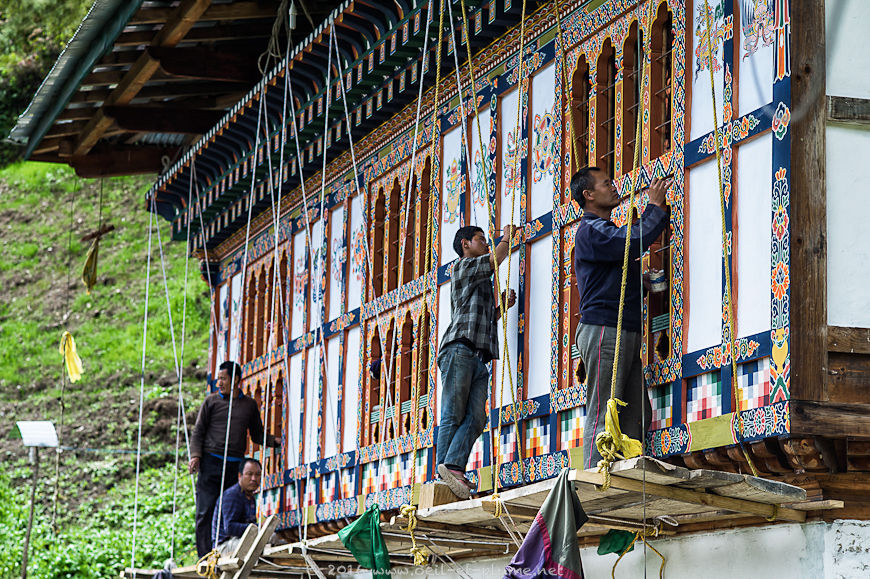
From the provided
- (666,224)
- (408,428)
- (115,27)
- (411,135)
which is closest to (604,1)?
(666,224)

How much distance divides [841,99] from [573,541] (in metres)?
2.52

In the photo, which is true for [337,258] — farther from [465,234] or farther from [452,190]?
[465,234]

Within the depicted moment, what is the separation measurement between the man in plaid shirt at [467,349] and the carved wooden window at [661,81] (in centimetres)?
127

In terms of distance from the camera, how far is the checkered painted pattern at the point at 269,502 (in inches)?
503

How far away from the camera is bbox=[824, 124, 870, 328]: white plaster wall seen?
21.9 feet


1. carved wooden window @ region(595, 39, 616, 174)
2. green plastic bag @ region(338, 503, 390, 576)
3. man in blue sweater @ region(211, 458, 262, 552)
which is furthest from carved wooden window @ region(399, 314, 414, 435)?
carved wooden window @ region(595, 39, 616, 174)

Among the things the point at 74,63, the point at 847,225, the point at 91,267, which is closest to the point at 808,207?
the point at 847,225

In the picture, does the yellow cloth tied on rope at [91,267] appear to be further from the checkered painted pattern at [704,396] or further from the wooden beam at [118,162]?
the checkered painted pattern at [704,396]

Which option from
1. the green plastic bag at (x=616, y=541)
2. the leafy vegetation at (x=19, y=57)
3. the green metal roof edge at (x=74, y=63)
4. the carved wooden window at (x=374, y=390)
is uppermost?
the leafy vegetation at (x=19, y=57)

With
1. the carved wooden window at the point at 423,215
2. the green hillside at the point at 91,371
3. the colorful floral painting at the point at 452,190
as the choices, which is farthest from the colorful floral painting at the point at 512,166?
the green hillside at the point at 91,371

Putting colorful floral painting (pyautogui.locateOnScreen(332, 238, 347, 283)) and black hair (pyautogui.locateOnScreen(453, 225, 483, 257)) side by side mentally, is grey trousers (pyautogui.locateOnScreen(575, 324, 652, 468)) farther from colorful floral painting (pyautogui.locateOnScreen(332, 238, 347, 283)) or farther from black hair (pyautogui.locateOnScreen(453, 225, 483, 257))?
colorful floral painting (pyautogui.locateOnScreen(332, 238, 347, 283))

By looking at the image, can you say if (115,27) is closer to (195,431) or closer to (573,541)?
(195,431)

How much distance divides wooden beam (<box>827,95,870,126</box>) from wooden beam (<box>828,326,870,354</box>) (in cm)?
103

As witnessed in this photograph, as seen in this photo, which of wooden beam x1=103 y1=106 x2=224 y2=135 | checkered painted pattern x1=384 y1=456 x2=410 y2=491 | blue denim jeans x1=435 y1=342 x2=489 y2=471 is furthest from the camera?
wooden beam x1=103 y1=106 x2=224 y2=135
